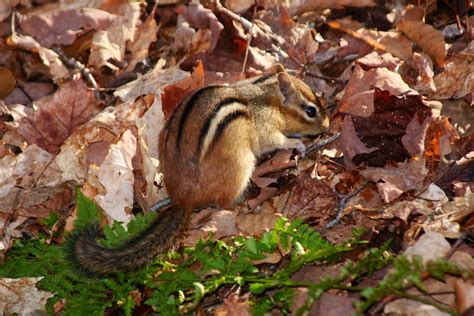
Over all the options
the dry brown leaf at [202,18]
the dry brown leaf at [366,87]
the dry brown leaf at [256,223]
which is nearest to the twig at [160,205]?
the dry brown leaf at [256,223]

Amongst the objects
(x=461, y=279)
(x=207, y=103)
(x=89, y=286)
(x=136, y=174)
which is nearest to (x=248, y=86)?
(x=207, y=103)

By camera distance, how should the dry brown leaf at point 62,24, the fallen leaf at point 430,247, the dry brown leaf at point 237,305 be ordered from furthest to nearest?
the dry brown leaf at point 62,24 < the dry brown leaf at point 237,305 < the fallen leaf at point 430,247

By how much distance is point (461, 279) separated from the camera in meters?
3.64

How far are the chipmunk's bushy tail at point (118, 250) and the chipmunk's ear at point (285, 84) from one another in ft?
5.55

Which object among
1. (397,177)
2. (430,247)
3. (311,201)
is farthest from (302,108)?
(430,247)

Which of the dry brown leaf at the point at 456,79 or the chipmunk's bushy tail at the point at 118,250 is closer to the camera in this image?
the chipmunk's bushy tail at the point at 118,250

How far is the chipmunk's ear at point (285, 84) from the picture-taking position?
18.6 ft

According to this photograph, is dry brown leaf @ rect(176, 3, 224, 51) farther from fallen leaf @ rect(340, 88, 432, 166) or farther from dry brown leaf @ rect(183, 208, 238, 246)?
dry brown leaf @ rect(183, 208, 238, 246)

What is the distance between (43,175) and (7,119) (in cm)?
110

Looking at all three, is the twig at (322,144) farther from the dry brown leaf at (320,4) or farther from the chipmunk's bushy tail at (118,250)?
the dry brown leaf at (320,4)

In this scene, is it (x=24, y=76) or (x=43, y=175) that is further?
(x=24, y=76)

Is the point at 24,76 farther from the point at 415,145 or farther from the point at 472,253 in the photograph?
the point at 472,253

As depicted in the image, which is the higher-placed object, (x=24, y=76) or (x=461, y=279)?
(x=461, y=279)

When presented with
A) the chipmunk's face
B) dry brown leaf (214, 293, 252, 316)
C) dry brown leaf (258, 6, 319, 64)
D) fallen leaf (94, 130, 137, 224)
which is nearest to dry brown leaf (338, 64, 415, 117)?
the chipmunk's face
